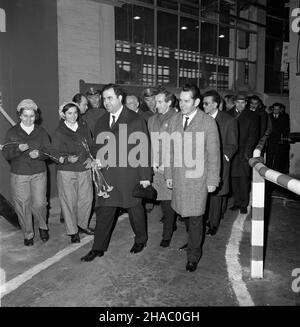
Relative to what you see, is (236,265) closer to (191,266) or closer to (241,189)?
(191,266)

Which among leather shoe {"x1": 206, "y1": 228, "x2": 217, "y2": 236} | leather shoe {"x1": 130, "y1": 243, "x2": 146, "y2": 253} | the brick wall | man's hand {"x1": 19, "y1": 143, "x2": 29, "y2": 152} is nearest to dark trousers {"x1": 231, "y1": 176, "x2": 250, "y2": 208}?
leather shoe {"x1": 206, "y1": 228, "x2": 217, "y2": 236}

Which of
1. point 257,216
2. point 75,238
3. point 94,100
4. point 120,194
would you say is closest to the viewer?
point 257,216

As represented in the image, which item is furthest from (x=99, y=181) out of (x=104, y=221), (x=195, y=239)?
(x=195, y=239)

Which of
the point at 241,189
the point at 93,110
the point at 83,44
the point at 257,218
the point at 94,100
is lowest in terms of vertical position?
the point at 241,189

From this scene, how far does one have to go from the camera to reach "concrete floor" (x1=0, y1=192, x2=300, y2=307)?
339 cm

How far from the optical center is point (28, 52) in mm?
6820

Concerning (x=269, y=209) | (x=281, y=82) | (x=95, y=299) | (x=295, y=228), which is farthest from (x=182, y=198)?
(x=281, y=82)

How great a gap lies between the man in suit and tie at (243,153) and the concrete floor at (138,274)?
1212 mm

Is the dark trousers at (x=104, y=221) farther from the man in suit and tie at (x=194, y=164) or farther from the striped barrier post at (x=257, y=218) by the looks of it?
the striped barrier post at (x=257, y=218)

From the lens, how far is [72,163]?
16.0 feet

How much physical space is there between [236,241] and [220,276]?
1.23 metres

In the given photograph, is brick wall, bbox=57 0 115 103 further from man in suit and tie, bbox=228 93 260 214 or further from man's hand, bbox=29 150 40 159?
man in suit and tie, bbox=228 93 260 214

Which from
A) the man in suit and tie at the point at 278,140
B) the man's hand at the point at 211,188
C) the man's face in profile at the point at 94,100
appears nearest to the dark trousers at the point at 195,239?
the man's hand at the point at 211,188

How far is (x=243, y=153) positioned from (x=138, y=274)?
3571 mm
